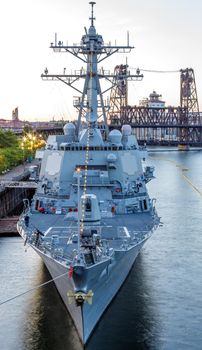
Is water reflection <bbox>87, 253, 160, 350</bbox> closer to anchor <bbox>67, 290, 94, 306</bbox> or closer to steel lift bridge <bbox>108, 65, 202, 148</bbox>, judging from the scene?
anchor <bbox>67, 290, 94, 306</bbox>

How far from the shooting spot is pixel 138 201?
32.7 m

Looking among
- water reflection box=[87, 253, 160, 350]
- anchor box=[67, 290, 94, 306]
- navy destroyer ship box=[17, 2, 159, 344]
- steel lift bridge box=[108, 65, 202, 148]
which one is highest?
steel lift bridge box=[108, 65, 202, 148]

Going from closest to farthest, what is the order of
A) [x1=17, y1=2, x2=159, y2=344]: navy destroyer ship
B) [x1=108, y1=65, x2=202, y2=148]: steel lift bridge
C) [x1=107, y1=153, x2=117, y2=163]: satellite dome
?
[x1=17, y1=2, x2=159, y2=344]: navy destroyer ship
[x1=107, y1=153, x2=117, y2=163]: satellite dome
[x1=108, y1=65, x2=202, y2=148]: steel lift bridge

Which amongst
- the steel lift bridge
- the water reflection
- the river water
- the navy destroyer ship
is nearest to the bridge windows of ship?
the navy destroyer ship

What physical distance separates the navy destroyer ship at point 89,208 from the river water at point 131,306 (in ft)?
3.23

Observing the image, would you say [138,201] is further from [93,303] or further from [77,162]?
[93,303]

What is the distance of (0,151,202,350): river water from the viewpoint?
23.7m

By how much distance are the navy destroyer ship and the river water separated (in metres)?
0.98

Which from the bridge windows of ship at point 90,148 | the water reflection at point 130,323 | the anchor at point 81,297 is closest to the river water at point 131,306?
the water reflection at point 130,323

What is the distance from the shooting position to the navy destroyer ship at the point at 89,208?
74.4 ft

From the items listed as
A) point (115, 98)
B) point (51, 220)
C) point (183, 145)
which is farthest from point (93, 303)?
point (115, 98)

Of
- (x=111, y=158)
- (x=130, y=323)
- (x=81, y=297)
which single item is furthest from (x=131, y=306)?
(x=111, y=158)

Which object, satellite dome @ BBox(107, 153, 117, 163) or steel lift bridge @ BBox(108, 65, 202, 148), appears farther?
steel lift bridge @ BBox(108, 65, 202, 148)

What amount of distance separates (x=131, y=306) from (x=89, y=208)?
5.19 m
